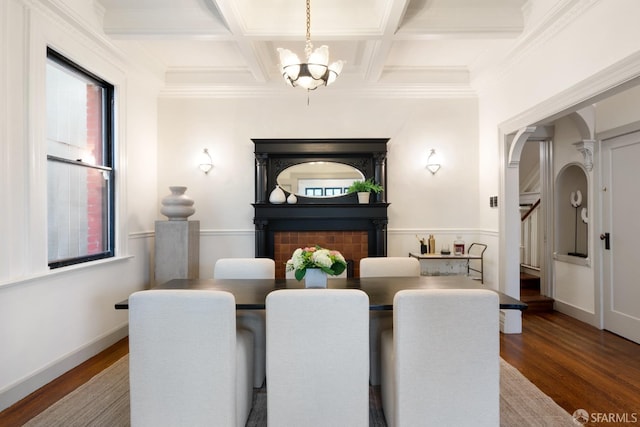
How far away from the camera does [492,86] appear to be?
401 cm

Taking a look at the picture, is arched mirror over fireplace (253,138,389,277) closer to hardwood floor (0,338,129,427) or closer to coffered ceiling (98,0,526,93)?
coffered ceiling (98,0,526,93)

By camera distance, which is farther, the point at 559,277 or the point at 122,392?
the point at 559,277

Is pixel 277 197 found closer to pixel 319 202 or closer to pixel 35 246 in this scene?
pixel 319 202

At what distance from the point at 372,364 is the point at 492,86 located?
3.43 meters

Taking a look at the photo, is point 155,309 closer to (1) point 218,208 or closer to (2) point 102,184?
(2) point 102,184

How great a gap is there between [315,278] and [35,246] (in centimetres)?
202

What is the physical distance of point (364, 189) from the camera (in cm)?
414

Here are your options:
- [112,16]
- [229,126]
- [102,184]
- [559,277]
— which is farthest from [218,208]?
[559,277]

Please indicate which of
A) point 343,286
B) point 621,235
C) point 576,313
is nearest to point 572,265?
point 576,313

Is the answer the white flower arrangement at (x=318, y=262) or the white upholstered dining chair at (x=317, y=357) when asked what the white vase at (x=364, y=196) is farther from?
the white upholstered dining chair at (x=317, y=357)

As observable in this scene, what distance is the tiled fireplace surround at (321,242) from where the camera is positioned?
4.27 metres

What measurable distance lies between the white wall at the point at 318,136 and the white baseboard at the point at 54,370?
133 cm

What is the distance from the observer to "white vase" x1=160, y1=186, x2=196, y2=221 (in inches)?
149

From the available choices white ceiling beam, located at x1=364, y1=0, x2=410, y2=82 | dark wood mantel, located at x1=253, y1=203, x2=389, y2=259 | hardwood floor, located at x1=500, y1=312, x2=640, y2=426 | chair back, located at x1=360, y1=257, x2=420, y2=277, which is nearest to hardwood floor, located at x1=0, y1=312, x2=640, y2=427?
hardwood floor, located at x1=500, y1=312, x2=640, y2=426
